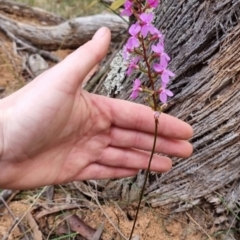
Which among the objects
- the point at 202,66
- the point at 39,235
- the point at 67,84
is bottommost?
the point at 39,235

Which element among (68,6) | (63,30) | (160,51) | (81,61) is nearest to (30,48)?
(63,30)

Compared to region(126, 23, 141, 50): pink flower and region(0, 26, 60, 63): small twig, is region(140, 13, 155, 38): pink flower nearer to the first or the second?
region(126, 23, 141, 50): pink flower

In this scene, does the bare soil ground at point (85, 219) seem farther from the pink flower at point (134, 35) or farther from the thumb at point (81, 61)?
the pink flower at point (134, 35)

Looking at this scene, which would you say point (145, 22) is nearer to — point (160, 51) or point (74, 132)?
point (160, 51)

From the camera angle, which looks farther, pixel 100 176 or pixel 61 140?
pixel 100 176

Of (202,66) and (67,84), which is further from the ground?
(202,66)

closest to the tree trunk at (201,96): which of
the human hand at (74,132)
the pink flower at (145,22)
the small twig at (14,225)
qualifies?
the human hand at (74,132)

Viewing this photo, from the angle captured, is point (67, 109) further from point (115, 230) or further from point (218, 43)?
point (115, 230)

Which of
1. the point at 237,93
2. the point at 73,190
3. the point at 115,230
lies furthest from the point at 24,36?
the point at 237,93
